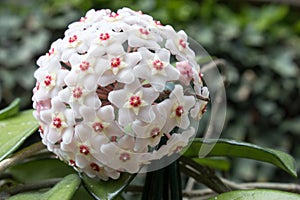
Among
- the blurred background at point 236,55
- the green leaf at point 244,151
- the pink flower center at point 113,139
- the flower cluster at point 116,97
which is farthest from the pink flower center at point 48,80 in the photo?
the blurred background at point 236,55

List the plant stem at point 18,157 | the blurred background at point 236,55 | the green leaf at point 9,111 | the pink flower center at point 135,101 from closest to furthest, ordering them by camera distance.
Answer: the pink flower center at point 135,101, the plant stem at point 18,157, the green leaf at point 9,111, the blurred background at point 236,55

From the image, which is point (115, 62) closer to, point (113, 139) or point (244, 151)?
point (113, 139)

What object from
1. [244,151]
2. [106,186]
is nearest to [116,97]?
[106,186]

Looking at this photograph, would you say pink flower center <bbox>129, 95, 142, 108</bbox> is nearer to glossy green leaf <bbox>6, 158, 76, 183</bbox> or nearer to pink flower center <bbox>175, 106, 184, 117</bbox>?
pink flower center <bbox>175, 106, 184, 117</bbox>

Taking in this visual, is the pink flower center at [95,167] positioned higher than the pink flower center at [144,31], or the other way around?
the pink flower center at [144,31]

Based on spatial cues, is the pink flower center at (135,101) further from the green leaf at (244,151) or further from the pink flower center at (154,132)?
the green leaf at (244,151)
